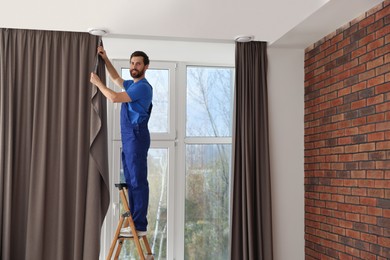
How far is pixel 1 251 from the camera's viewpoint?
418cm

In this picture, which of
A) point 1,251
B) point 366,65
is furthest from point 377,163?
point 1,251

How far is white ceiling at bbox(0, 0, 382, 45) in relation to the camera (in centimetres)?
411

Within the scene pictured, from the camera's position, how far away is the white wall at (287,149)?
4844 mm

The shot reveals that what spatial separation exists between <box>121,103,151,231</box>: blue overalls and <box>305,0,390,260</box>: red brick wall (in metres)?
1.67

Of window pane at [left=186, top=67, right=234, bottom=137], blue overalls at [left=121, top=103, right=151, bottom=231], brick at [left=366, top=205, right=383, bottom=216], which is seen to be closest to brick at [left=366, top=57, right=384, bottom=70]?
brick at [left=366, top=205, right=383, bottom=216]

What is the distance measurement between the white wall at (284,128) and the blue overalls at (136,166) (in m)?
1.23

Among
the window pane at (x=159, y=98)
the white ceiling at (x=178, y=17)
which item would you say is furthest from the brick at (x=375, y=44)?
the window pane at (x=159, y=98)

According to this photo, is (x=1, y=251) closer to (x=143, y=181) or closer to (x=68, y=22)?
(x=143, y=181)

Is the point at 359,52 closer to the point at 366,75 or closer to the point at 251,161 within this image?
the point at 366,75

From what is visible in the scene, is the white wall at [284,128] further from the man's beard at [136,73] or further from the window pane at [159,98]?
the man's beard at [136,73]

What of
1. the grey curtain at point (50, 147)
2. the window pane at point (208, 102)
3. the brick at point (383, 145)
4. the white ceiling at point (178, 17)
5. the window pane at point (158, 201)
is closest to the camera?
the brick at point (383, 145)

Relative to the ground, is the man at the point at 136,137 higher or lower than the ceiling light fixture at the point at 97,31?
lower

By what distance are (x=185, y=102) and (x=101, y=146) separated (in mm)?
1140

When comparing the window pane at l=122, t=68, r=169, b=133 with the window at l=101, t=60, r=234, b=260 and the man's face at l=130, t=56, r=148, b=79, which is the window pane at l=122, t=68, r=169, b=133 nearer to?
the window at l=101, t=60, r=234, b=260
